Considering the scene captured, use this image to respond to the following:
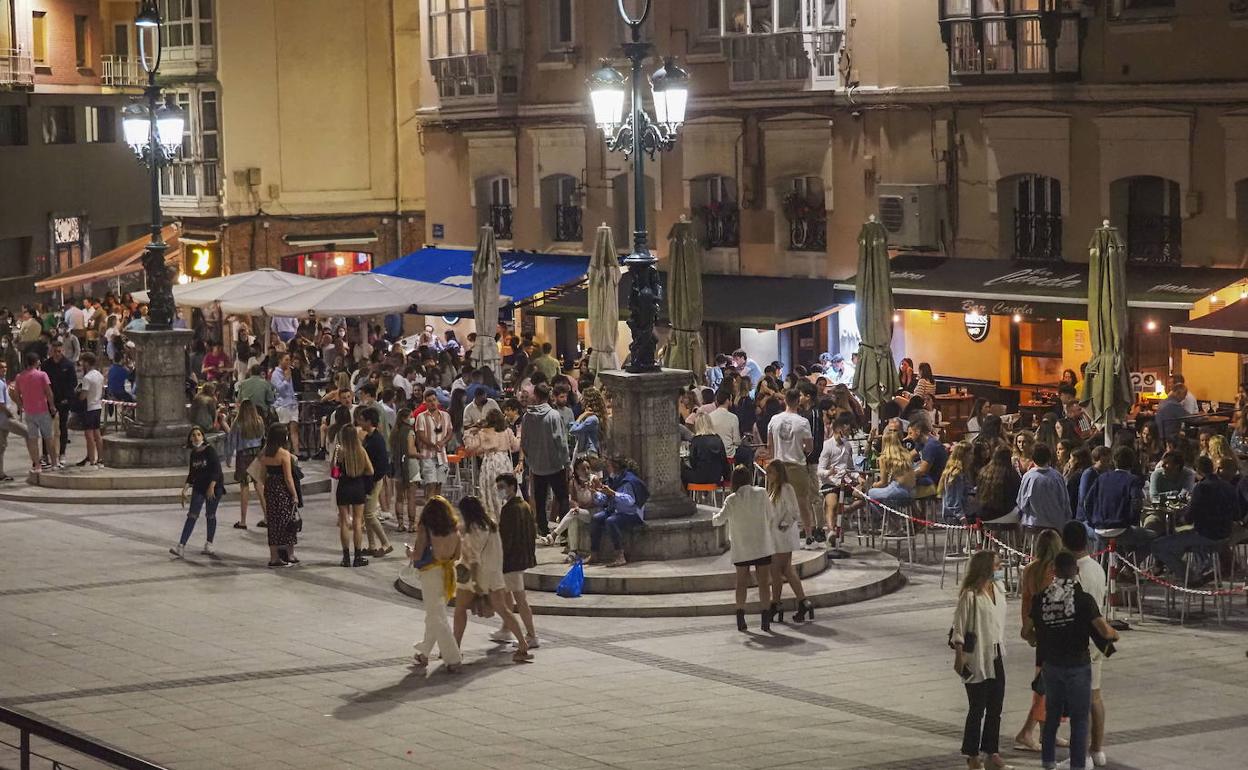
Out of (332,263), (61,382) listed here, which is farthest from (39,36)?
(61,382)

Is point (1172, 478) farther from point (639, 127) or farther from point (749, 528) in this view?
point (639, 127)

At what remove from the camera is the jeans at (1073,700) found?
548 inches

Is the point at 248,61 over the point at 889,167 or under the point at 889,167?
over

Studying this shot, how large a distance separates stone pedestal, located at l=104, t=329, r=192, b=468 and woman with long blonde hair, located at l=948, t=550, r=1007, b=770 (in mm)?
17756

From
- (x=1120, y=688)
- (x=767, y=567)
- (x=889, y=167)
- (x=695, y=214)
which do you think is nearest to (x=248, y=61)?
(x=695, y=214)

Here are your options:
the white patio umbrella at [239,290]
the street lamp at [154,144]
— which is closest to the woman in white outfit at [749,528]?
the street lamp at [154,144]

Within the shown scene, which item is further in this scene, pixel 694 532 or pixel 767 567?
pixel 694 532

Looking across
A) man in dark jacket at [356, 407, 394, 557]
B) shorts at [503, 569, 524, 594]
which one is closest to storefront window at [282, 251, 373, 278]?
man in dark jacket at [356, 407, 394, 557]

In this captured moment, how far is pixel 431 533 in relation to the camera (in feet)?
60.3

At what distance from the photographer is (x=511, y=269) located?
41.6 meters

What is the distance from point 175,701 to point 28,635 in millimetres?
3437

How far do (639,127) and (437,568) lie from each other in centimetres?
564

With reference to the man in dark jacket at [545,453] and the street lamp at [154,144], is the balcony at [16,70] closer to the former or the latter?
the street lamp at [154,144]

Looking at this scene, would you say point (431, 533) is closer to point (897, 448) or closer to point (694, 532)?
point (694, 532)
